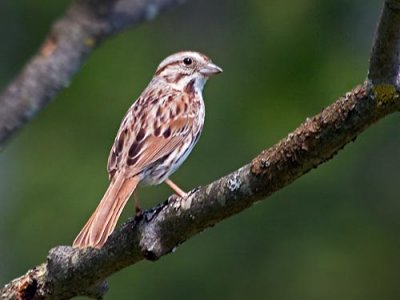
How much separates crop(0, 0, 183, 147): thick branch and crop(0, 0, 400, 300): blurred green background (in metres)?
6.01

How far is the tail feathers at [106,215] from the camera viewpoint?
22.2 feet

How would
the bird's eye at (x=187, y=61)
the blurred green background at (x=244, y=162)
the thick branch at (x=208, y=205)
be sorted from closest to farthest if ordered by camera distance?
the thick branch at (x=208, y=205)
the bird's eye at (x=187, y=61)
the blurred green background at (x=244, y=162)

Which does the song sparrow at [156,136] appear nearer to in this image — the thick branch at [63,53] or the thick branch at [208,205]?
the thick branch at [208,205]

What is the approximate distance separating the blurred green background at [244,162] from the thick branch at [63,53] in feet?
19.7

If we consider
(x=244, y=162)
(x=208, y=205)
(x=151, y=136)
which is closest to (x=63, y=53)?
(x=151, y=136)

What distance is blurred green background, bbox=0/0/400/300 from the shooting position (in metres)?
14.9

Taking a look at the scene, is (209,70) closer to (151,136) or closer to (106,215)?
(151,136)

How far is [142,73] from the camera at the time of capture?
16.3m

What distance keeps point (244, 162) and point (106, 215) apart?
7.99 meters

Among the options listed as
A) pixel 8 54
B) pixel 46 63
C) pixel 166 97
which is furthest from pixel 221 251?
pixel 46 63

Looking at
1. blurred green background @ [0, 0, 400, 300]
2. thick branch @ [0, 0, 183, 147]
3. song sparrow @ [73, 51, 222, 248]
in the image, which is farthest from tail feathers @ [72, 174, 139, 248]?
blurred green background @ [0, 0, 400, 300]

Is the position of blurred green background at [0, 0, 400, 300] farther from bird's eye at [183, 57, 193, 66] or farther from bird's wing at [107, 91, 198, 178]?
bird's wing at [107, 91, 198, 178]

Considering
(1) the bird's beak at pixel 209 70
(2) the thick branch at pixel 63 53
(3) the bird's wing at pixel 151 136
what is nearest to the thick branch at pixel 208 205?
(2) the thick branch at pixel 63 53

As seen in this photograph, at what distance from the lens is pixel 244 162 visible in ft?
49.8
